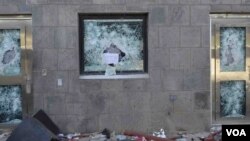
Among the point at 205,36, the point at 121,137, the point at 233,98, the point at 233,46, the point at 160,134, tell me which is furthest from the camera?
the point at 233,98

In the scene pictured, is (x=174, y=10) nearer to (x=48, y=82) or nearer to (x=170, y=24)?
(x=170, y=24)

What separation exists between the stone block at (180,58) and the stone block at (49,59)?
2.25 m

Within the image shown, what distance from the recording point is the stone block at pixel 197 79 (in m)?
10.3

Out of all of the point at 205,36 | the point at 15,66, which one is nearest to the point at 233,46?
the point at 205,36

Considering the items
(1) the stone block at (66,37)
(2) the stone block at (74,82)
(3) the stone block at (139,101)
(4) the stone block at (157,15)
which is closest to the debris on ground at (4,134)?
(2) the stone block at (74,82)

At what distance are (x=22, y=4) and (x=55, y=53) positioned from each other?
113cm

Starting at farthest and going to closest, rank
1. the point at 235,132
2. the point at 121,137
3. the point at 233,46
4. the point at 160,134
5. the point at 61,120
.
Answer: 1. the point at 233,46
2. the point at 61,120
3. the point at 160,134
4. the point at 121,137
5. the point at 235,132

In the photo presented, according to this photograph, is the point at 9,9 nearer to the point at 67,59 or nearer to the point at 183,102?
the point at 67,59

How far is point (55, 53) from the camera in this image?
10.2 meters

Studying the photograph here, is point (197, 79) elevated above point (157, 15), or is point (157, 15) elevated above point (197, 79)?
point (157, 15)

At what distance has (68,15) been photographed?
10125mm

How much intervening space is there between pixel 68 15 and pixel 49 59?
915mm

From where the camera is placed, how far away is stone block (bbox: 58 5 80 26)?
33.2 feet

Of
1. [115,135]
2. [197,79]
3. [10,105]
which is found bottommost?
[115,135]
